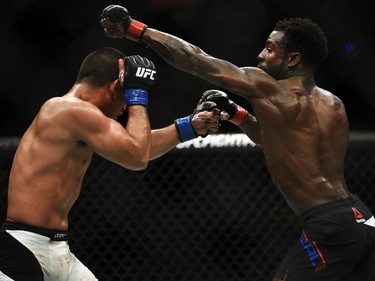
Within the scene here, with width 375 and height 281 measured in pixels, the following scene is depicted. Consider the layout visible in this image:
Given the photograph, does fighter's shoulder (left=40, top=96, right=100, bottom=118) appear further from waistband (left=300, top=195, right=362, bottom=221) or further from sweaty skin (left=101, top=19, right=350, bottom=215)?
waistband (left=300, top=195, right=362, bottom=221)

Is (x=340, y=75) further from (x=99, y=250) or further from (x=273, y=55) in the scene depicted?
(x=99, y=250)

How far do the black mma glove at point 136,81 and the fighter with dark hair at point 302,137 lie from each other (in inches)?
7.8

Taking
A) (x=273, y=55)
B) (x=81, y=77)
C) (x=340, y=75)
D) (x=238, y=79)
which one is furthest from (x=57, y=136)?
(x=340, y=75)

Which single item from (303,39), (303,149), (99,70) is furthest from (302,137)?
(99,70)

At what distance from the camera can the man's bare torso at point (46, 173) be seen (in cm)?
235

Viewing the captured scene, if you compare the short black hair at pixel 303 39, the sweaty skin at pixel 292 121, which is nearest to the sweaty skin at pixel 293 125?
the sweaty skin at pixel 292 121

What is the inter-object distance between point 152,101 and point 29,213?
1.62m

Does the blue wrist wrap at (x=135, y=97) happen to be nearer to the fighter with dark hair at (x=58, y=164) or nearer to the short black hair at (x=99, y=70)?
the fighter with dark hair at (x=58, y=164)

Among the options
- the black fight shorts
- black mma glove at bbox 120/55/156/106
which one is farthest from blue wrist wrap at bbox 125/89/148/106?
the black fight shorts

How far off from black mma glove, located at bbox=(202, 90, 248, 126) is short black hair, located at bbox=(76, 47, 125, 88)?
50 cm

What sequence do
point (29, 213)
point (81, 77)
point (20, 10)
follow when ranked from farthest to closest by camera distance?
point (20, 10), point (81, 77), point (29, 213)

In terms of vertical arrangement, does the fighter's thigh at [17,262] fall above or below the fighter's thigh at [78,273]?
above

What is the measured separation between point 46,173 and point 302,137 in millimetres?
900

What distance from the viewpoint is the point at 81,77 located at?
253cm
